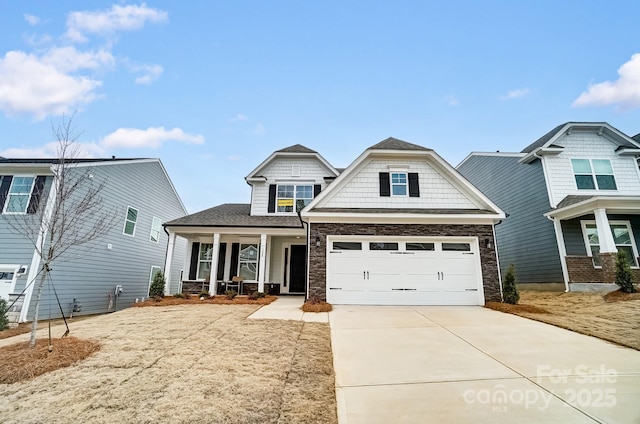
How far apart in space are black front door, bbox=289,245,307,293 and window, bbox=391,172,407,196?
577cm

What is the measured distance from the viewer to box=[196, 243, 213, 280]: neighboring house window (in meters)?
13.9

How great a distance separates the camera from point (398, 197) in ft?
36.2

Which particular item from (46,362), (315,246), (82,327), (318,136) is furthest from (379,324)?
(318,136)

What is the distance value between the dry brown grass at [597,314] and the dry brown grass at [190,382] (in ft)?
18.6

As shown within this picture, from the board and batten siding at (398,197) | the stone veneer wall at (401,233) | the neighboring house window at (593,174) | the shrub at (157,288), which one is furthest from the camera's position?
the neighboring house window at (593,174)

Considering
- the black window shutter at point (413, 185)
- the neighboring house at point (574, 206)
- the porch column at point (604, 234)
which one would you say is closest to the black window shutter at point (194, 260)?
the black window shutter at point (413, 185)

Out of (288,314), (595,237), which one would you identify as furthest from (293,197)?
(595,237)

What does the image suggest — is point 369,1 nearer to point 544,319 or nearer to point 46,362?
point 544,319

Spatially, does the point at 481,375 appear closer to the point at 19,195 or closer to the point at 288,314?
the point at 288,314

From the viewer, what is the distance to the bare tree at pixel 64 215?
222 inches

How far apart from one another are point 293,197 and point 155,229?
28.5 ft

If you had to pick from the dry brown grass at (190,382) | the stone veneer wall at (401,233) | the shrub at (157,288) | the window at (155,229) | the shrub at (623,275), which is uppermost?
the window at (155,229)

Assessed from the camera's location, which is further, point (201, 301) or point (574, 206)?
point (574, 206)

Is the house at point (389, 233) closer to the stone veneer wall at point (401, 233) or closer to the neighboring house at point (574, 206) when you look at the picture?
the stone veneer wall at point (401, 233)
